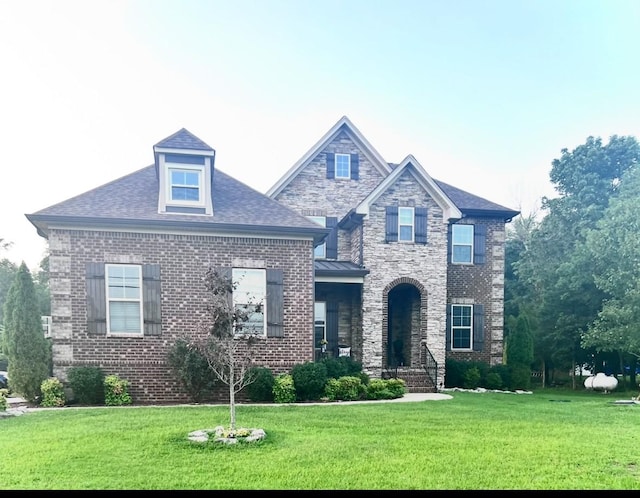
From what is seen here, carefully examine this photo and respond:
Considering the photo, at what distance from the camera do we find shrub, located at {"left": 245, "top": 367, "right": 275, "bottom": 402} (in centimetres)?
1080

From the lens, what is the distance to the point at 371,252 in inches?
574

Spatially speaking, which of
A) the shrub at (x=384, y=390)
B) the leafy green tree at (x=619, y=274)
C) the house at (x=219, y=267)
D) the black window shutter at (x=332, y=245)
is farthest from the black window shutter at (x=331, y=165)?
the leafy green tree at (x=619, y=274)

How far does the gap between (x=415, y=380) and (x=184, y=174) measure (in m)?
9.68

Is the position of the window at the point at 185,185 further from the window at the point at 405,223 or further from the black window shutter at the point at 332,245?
the window at the point at 405,223

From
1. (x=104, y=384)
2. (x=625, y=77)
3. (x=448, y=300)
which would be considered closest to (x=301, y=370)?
(x=104, y=384)

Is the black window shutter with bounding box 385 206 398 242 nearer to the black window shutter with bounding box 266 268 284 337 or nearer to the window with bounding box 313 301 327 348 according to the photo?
the window with bounding box 313 301 327 348

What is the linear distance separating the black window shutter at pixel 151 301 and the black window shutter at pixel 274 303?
2.90m

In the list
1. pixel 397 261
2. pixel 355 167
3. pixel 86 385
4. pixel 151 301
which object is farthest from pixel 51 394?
pixel 355 167

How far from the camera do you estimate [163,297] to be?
36.7 feet

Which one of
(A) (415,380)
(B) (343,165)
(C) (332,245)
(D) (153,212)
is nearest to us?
(D) (153,212)

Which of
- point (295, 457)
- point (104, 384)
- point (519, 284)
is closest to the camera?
point (295, 457)

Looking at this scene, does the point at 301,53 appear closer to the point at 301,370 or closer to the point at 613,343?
the point at 301,370

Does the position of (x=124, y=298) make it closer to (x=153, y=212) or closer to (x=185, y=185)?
(x=153, y=212)
